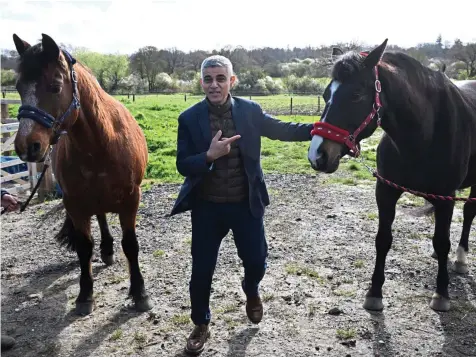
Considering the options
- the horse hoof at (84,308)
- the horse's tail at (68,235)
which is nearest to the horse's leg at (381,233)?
the horse hoof at (84,308)

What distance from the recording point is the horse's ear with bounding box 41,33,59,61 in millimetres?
2607

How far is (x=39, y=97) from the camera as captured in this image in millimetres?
2646

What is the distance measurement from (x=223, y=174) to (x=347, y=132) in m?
0.86

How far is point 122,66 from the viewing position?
4878cm

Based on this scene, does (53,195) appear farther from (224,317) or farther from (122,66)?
(122,66)

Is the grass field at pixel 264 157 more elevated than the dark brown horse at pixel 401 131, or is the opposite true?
the dark brown horse at pixel 401 131

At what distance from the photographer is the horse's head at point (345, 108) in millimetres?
2670

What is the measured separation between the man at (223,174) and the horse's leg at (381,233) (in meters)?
1.02

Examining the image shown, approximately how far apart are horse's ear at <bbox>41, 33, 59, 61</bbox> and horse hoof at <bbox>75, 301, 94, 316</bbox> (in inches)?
82.2

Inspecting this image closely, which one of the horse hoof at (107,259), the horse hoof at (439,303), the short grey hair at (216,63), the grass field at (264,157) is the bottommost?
the horse hoof at (107,259)

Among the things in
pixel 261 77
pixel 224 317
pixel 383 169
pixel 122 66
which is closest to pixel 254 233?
pixel 224 317

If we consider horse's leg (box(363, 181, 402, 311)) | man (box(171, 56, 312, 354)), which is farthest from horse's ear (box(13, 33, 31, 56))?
horse's leg (box(363, 181, 402, 311))

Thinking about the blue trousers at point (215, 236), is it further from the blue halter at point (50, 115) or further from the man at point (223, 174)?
the blue halter at point (50, 115)

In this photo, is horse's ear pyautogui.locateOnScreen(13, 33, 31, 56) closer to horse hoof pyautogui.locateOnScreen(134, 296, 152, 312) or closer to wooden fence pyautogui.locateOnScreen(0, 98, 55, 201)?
horse hoof pyautogui.locateOnScreen(134, 296, 152, 312)
